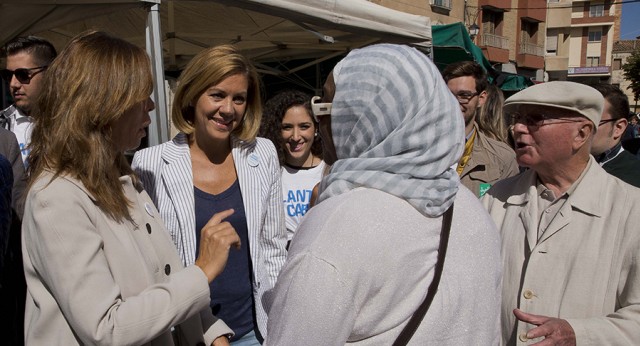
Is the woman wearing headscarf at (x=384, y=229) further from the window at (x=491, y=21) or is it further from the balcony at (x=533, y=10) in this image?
the balcony at (x=533, y=10)

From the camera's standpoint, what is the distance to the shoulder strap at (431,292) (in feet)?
4.01

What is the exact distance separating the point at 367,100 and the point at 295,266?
385 mm

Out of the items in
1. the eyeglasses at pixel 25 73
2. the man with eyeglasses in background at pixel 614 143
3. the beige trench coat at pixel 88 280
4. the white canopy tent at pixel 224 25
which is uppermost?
the white canopy tent at pixel 224 25

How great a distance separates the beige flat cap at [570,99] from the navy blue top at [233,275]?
123 cm

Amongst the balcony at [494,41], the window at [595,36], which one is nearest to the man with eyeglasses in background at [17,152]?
the balcony at [494,41]

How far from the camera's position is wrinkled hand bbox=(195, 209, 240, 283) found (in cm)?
165

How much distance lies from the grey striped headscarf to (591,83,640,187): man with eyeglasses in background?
1.99 m

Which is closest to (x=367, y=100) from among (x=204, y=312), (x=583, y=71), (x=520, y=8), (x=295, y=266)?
(x=295, y=266)

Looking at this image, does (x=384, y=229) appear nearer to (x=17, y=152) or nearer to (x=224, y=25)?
(x=17, y=152)

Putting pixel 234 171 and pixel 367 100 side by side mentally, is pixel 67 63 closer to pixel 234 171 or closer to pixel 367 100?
pixel 367 100

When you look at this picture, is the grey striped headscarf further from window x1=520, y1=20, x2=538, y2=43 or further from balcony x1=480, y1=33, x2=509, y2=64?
window x1=520, y1=20, x2=538, y2=43

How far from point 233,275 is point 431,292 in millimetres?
1337

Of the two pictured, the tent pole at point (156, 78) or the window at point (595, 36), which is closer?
the tent pole at point (156, 78)

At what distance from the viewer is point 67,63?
159cm
